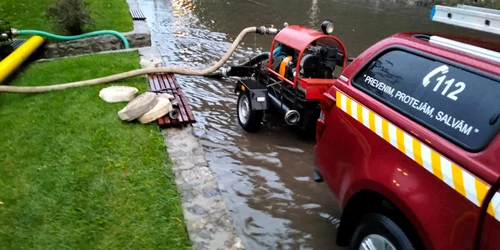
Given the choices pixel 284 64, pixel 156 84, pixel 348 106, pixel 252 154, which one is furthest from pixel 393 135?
pixel 156 84

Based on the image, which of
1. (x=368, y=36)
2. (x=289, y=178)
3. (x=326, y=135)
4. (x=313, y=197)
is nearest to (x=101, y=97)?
(x=289, y=178)

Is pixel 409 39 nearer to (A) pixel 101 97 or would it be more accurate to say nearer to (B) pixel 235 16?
(A) pixel 101 97

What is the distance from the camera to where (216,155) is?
18.7 feet

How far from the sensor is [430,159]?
7.78ft

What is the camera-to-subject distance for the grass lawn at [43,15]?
35.7ft

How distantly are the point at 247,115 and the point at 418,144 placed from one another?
4033 millimetres

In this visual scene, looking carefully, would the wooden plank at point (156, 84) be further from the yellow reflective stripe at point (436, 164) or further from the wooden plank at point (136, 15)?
the wooden plank at point (136, 15)

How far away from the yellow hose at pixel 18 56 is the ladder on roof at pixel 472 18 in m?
6.84

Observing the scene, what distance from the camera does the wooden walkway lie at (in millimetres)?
5703

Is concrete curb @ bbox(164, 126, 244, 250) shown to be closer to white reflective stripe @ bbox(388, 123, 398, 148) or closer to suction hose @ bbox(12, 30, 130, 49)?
white reflective stripe @ bbox(388, 123, 398, 148)

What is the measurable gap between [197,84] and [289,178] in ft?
12.8

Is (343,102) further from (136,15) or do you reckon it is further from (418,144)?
(136,15)

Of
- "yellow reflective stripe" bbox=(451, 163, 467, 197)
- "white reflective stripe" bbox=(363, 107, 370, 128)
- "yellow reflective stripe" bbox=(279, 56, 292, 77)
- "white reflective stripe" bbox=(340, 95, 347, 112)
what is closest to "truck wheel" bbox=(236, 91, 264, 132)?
"yellow reflective stripe" bbox=(279, 56, 292, 77)

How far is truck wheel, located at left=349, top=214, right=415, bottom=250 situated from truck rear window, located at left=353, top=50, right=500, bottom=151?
653 mm
